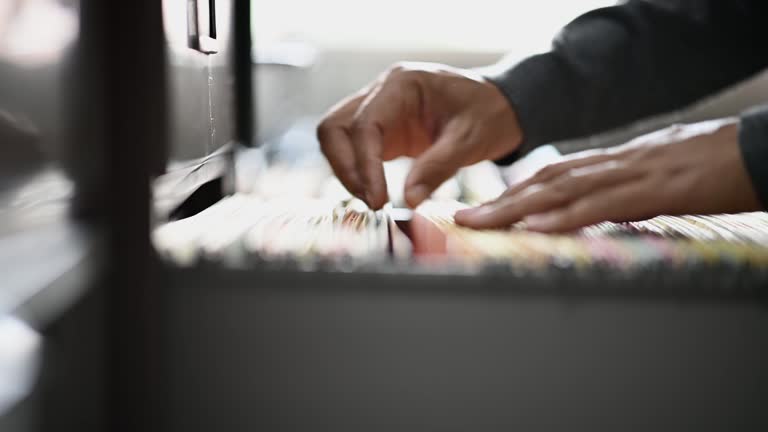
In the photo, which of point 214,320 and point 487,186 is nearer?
point 214,320

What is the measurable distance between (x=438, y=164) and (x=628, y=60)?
0.94ft

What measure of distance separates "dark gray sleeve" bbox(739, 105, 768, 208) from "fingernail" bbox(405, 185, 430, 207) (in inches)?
8.7

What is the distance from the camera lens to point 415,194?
1.61ft

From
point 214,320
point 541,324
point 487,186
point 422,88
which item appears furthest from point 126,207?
point 487,186

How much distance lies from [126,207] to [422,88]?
0.35m

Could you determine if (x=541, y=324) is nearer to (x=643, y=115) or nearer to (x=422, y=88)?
(x=422, y=88)

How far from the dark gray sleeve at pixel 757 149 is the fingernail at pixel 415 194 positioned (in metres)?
0.22

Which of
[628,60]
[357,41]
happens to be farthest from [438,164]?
[357,41]

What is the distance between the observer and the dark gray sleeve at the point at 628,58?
638mm

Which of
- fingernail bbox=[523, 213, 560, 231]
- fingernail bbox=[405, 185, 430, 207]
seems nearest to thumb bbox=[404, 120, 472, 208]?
fingernail bbox=[405, 185, 430, 207]

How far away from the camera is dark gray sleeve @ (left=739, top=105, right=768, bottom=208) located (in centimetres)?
42

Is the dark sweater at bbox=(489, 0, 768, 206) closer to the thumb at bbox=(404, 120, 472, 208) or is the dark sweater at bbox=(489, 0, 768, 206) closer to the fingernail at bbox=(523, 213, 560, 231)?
the thumb at bbox=(404, 120, 472, 208)

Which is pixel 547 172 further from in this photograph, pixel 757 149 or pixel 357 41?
pixel 357 41

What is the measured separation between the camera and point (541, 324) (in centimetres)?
29
